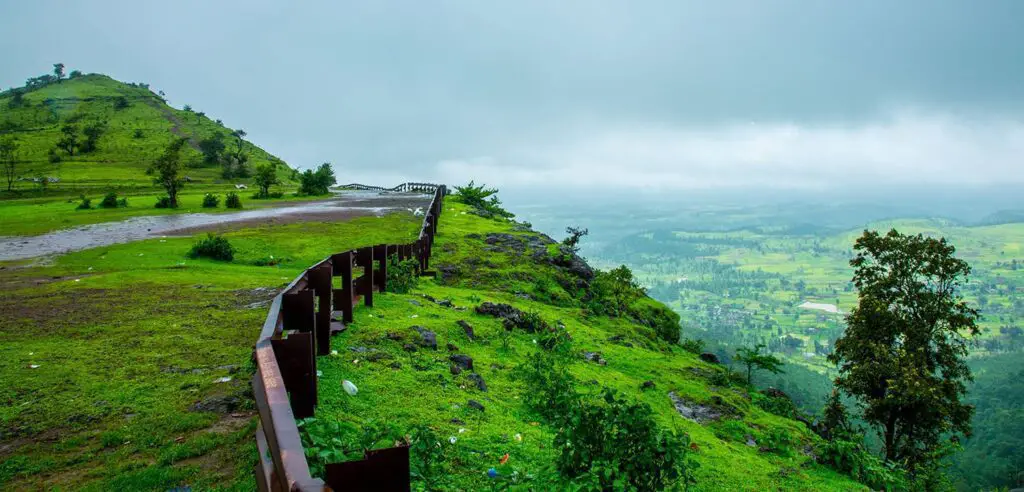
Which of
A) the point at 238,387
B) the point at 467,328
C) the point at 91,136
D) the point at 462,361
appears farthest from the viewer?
the point at 91,136

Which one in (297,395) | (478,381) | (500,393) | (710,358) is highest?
(297,395)

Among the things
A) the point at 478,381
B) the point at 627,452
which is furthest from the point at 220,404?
the point at 627,452

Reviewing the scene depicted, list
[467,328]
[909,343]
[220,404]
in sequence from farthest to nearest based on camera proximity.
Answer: [909,343], [467,328], [220,404]

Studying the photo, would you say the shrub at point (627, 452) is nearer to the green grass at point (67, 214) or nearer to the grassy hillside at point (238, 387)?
the grassy hillside at point (238, 387)

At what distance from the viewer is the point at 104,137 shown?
286 feet

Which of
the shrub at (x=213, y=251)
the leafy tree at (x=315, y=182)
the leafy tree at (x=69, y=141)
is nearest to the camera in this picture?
the shrub at (x=213, y=251)

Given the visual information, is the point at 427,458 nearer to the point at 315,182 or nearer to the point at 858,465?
the point at 858,465

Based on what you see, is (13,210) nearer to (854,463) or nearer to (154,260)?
(154,260)

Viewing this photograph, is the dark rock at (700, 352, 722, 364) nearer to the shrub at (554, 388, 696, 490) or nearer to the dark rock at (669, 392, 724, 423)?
the dark rock at (669, 392, 724, 423)

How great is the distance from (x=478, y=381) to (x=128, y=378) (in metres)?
4.14

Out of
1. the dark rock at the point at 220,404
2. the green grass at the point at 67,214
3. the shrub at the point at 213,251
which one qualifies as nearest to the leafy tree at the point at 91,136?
the green grass at the point at 67,214

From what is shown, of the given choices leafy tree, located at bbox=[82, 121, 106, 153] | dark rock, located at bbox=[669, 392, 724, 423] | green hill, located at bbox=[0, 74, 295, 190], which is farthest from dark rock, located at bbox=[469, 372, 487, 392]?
leafy tree, located at bbox=[82, 121, 106, 153]

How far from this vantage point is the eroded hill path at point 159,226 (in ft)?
62.1

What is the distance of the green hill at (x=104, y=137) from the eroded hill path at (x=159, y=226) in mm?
32084
